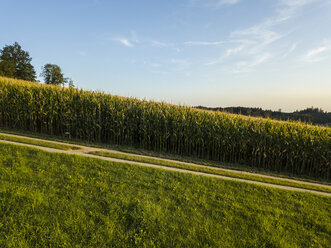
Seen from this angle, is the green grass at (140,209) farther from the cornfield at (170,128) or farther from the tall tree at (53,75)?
the tall tree at (53,75)

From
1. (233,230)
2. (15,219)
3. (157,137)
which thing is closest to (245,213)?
(233,230)

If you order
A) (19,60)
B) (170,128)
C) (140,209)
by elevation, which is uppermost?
(19,60)

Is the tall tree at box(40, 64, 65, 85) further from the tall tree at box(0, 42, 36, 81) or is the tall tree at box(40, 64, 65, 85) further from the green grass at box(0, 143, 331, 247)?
the green grass at box(0, 143, 331, 247)

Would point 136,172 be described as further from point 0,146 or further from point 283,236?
point 0,146

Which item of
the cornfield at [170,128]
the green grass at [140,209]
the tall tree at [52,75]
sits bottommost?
the green grass at [140,209]

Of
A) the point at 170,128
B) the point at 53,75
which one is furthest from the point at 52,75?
the point at 170,128

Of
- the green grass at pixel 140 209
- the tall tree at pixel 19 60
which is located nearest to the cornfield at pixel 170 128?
the green grass at pixel 140 209

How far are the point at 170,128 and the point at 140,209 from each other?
9.18 metres

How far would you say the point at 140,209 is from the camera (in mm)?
4801

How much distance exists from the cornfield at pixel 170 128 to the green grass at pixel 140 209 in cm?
605

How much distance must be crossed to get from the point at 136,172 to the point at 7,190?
3.56 meters

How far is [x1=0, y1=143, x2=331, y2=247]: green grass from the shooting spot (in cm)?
405

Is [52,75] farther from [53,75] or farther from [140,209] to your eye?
[140,209]

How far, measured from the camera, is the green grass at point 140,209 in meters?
4.05
